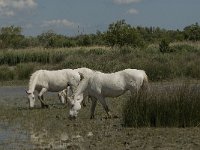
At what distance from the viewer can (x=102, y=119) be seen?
52.2 feet

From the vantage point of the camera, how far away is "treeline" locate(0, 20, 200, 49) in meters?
47.0

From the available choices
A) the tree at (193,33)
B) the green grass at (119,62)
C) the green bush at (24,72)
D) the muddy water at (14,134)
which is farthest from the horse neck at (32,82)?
the tree at (193,33)

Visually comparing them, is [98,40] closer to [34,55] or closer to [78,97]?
[34,55]

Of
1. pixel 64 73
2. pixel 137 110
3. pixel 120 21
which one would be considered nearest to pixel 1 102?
pixel 64 73

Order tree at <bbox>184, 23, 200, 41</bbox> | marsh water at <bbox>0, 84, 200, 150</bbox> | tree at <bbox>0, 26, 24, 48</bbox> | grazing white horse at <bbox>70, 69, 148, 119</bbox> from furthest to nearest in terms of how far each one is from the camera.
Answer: tree at <bbox>0, 26, 24, 48</bbox>
tree at <bbox>184, 23, 200, 41</bbox>
grazing white horse at <bbox>70, 69, 148, 119</bbox>
marsh water at <bbox>0, 84, 200, 150</bbox>

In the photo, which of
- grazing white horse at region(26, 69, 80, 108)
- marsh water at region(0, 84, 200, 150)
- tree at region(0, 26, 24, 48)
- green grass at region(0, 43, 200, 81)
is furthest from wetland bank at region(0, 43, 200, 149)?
tree at region(0, 26, 24, 48)

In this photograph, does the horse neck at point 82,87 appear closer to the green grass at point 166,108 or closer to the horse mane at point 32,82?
the green grass at point 166,108

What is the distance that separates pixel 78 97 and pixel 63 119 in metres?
0.84

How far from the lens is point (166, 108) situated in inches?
535

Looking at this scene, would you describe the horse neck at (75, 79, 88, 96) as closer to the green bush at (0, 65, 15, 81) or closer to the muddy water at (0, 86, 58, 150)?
the muddy water at (0, 86, 58, 150)

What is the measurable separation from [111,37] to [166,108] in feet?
111

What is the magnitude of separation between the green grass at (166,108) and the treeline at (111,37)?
3124 centimetres

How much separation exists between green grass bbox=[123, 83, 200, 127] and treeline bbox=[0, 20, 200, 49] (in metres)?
31.2

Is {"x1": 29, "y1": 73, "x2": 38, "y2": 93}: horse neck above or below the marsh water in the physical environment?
above
